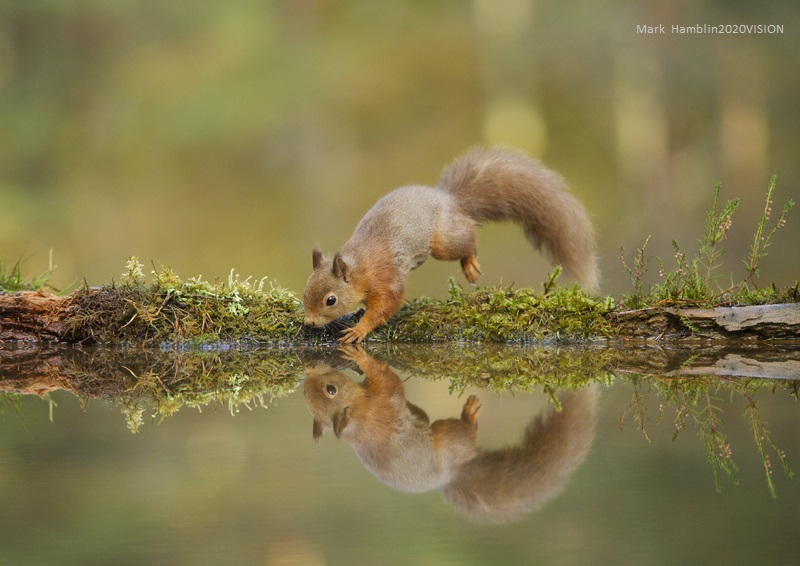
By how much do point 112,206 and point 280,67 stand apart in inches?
156

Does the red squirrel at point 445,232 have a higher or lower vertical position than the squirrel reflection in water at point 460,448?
higher

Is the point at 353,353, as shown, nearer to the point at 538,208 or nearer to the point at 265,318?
the point at 265,318

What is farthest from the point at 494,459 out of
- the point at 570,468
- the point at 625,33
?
the point at 625,33

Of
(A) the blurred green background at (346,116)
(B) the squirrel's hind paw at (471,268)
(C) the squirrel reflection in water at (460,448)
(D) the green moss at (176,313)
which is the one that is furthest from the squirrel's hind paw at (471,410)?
(A) the blurred green background at (346,116)

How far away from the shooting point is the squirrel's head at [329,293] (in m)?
4.86

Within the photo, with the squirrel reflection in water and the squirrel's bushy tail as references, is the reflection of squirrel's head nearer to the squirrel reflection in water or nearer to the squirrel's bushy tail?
the squirrel reflection in water

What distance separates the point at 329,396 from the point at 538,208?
280 cm

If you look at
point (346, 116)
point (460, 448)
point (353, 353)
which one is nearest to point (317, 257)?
point (353, 353)

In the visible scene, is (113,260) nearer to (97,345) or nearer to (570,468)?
(97,345)

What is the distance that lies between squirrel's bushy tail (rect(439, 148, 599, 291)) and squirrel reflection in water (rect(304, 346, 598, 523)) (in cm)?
247

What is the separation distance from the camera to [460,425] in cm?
269

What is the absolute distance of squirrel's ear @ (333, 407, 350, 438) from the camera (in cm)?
262

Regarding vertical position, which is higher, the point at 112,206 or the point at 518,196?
the point at 112,206

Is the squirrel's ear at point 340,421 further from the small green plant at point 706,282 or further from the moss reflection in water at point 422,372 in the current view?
the small green plant at point 706,282
